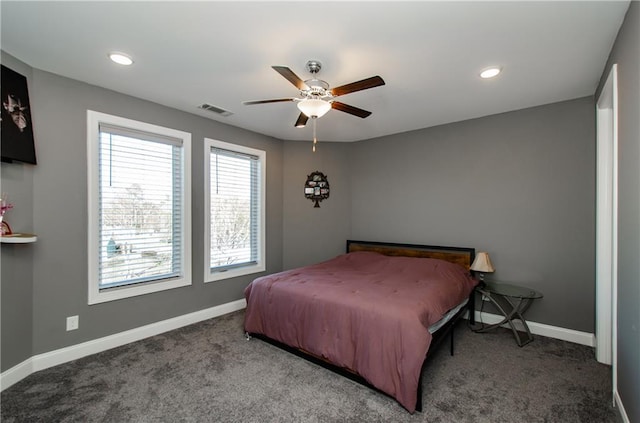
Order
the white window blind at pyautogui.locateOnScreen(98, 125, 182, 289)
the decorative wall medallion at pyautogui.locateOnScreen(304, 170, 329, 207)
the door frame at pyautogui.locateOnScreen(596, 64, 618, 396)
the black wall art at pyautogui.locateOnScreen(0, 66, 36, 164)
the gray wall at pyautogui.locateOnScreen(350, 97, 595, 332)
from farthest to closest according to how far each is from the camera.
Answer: the decorative wall medallion at pyautogui.locateOnScreen(304, 170, 329, 207) → the gray wall at pyautogui.locateOnScreen(350, 97, 595, 332) → the white window blind at pyautogui.locateOnScreen(98, 125, 182, 289) → the door frame at pyautogui.locateOnScreen(596, 64, 618, 396) → the black wall art at pyautogui.locateOnScreen(0, 66, 36, 164)

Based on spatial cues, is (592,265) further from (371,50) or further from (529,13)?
(371,50)

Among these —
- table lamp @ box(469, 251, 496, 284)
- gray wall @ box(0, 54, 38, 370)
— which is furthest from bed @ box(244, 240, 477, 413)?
gray wall @ box(0, 54, 38, 370)

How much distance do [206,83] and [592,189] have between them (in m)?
3.99

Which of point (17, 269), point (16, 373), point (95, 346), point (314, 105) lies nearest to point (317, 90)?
point (314, 105)

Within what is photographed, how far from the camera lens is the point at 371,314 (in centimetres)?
219

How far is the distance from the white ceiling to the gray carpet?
2.55 meters

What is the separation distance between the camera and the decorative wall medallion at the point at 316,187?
4.72m

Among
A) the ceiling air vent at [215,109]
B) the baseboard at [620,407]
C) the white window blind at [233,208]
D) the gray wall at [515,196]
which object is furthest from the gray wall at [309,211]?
the baseboard at [620,407]

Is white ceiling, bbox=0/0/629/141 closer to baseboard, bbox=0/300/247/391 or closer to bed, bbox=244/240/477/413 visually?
bed, bbox=244/240/477/413

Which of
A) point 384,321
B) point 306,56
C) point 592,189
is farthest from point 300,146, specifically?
→ point 592,189

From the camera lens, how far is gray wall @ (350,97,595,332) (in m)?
3.02

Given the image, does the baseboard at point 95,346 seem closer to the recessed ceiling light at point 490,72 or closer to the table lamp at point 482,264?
the table lamp at point 482,264

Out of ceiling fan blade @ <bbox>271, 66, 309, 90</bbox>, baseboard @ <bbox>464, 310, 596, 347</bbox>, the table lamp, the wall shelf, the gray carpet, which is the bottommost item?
the gray carpet

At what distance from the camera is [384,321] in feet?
6.93
